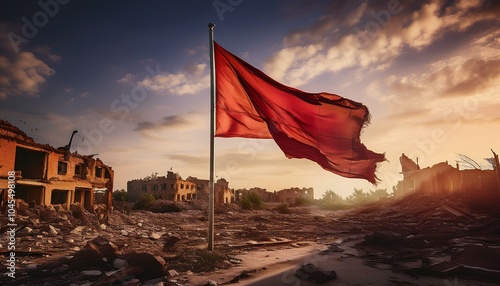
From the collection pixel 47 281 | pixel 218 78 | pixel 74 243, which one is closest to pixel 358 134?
pixel 218 78

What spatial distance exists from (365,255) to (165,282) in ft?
17.2

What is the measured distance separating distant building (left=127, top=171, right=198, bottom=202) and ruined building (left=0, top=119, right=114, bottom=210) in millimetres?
22888

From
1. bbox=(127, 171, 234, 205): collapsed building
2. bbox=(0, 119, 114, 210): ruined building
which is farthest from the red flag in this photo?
bbox=(127, 171, 234, 205): collapsed building

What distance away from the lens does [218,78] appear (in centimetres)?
657

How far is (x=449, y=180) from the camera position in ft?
80.0

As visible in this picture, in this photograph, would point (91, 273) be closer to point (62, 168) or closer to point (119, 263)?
point (119, 263)

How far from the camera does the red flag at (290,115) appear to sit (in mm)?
6188

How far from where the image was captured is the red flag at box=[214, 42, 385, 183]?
244 inches

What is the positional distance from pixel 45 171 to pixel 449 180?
32647 millimetres

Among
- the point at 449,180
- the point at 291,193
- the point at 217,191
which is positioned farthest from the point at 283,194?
the point at 449,180

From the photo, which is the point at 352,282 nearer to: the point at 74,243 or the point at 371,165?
the point at 371,165

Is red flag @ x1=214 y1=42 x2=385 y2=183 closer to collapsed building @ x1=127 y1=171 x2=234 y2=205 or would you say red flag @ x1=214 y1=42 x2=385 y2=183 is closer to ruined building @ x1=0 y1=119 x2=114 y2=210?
ruined building @ x1=0 y1=119 x2=114 y2=210

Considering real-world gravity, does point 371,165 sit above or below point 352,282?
above

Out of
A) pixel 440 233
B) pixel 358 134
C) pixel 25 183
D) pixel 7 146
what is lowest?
pixel 440 233
